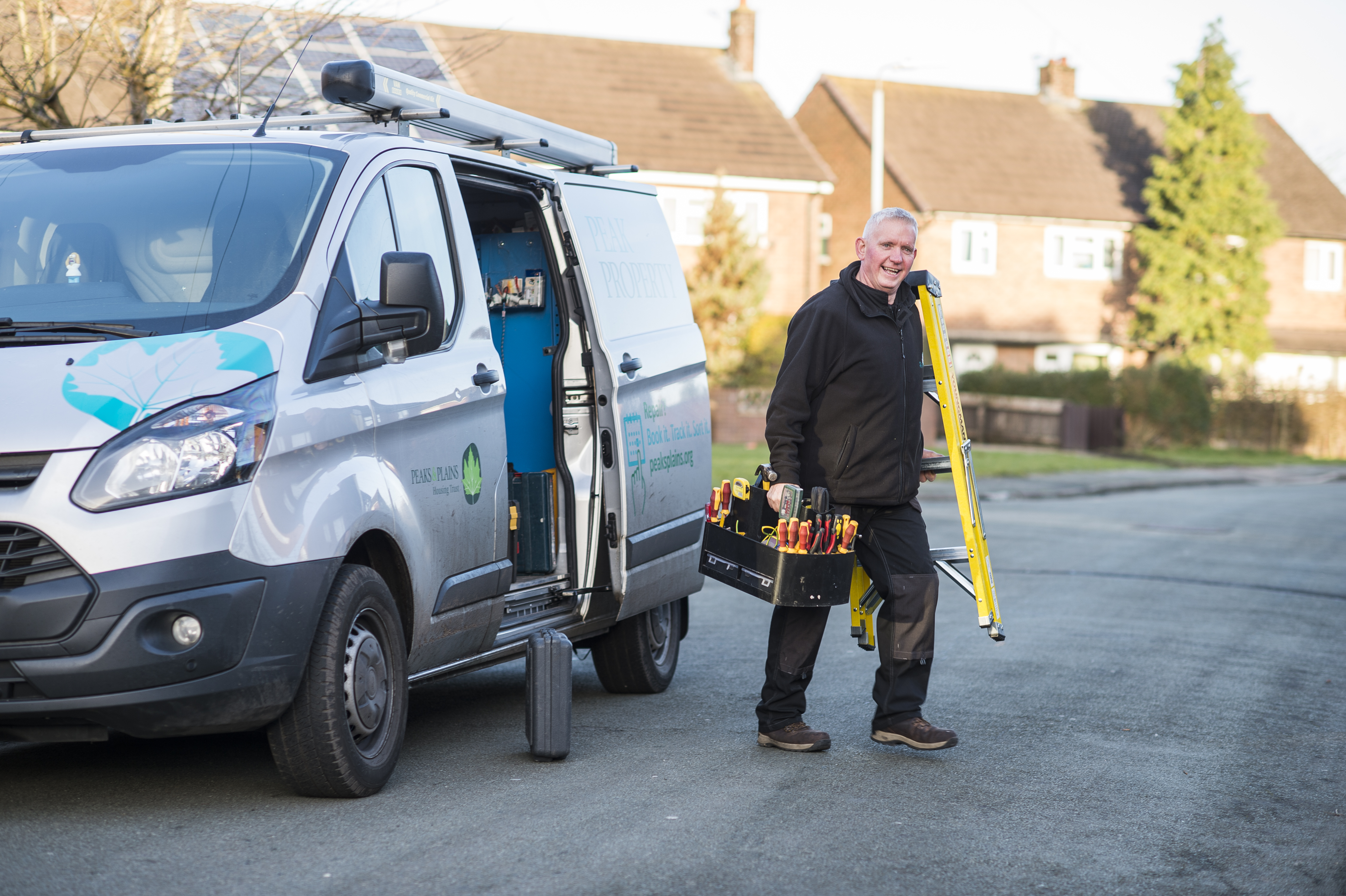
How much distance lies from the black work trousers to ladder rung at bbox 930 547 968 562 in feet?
0.14

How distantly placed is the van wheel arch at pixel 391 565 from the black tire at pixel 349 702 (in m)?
0.08

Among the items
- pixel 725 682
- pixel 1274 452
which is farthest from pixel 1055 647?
pixel 1274 452

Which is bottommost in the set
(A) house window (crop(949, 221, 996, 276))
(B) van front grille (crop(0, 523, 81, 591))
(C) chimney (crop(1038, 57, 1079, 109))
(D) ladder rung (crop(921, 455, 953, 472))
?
(B) van front grille (crop(0, 523, 81, 591))

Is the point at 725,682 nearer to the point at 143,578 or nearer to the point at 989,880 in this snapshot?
the point at 989,880

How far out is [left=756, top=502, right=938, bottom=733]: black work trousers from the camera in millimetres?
6113

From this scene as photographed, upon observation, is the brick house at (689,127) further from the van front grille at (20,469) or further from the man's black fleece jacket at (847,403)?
the van front grille at (20,469)

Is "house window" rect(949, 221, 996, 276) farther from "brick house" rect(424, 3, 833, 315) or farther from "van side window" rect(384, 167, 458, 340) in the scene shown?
"van side window" rect(384, 167, 458, 340)

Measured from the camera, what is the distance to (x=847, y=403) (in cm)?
615

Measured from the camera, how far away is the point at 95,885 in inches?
163

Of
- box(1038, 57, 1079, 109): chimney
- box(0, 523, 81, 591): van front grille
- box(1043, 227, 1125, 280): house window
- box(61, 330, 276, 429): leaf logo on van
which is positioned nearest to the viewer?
box(0, 523, 81, 591): van front grille

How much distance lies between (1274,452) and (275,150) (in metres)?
34.1

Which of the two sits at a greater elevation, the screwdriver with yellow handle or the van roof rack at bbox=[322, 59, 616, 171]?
the van roof rack at bbox=[322, 59, 616, 171]

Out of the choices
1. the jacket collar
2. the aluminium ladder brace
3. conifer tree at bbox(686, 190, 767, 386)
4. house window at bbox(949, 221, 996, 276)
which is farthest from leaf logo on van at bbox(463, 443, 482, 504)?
house window at bbox(949, 221, 996, 276)

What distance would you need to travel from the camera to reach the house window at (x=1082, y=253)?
146 feet
